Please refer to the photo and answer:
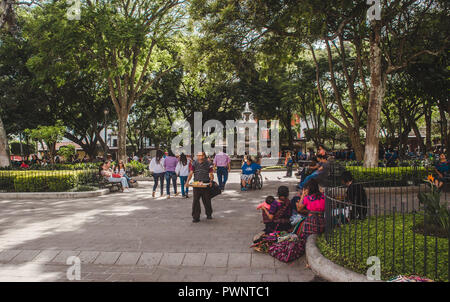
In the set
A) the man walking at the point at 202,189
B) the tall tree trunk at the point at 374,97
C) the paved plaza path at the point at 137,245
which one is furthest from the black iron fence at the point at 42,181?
the tall tree trunk at the point at 374,97

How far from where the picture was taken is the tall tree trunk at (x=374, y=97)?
543 inches

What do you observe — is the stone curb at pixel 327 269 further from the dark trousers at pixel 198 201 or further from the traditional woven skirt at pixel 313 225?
the dark trousers at pixel 198 201

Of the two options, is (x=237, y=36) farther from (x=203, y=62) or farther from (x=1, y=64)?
(x=1, y=64)

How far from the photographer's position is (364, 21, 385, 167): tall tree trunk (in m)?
13.8

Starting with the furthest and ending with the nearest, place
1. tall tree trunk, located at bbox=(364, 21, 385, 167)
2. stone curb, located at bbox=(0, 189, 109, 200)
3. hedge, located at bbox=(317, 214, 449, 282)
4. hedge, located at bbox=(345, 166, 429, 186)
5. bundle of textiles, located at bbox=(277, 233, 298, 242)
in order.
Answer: tall tree trunk, located at bbox=(364, 21, 385, 167) → hedge, located at bbox=(345, 166, 429, 186) → stone curb, located at bbox=(0, 189, 109, 200) → bundle of textiles, located at bbox=(277, 233, 298, 242) → hedge, located at bbox=(317, 214, 449, 282)

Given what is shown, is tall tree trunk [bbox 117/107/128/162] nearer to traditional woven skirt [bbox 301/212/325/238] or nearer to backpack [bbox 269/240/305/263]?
traditional woven skirt [bbox 301/212/325/238]

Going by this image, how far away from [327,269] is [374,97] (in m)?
11.1

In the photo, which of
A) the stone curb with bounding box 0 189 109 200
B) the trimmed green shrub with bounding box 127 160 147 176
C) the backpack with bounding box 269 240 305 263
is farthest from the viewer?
the trimmed green shrub with bounding box 127 160 147 176

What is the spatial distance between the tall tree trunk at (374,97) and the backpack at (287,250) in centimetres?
995

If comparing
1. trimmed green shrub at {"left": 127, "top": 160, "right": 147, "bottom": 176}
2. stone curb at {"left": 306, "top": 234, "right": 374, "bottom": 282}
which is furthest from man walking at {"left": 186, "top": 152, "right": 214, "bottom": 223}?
trimmed green shrub at {"left": 127, "top": 160, "right": 147, "bottom": 176}

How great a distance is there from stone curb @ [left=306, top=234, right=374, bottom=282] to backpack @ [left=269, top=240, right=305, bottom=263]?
0.16 meters
